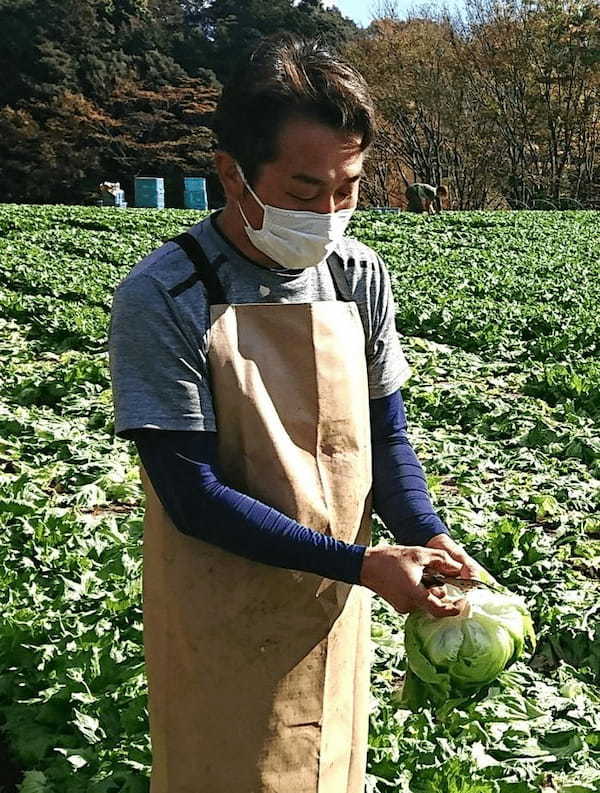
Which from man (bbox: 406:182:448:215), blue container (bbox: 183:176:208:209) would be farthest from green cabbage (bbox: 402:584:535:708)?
blue container (bbox: 183:176:208:209)

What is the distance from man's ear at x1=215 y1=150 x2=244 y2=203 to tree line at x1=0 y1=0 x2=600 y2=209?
44.2 m

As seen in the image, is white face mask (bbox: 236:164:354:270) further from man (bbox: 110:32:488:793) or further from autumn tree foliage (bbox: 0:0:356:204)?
autumn tree foliage (bbox: 0:0:356:204)

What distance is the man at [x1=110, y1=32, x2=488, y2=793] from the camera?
172cm

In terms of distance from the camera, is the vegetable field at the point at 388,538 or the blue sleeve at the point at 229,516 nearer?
the blue sleeve at the point at 229,516

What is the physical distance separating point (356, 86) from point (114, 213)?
2440 centimetres

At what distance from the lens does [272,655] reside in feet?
6.28

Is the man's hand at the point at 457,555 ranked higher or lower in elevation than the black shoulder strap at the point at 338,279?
lower

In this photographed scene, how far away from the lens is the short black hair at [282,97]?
1705mm

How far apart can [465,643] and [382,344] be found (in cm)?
66

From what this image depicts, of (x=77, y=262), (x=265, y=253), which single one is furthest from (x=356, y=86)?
(x=77, y=262)

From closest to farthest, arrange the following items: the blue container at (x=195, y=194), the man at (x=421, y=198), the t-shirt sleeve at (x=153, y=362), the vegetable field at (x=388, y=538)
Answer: the t-shirt sleeve at (x=153, y=362) < the vegetable field at (x=388, y=538) < the man at (x=421, y=198) < the blue container at (x=195, y=194)

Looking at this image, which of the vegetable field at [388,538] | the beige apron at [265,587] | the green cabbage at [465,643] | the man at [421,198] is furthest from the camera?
the man at [421,198]

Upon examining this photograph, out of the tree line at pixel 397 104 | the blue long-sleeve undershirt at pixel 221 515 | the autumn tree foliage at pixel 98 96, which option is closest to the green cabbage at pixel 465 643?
the blue long-sleeve undershirt at pixel 221 515

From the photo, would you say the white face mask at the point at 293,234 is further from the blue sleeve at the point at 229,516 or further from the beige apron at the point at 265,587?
the blue sleeve at the point at 229,516
